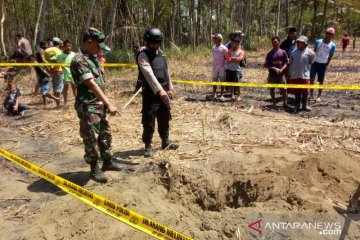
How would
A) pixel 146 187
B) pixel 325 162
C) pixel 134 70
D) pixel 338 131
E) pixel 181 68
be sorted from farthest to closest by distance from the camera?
pixel 181 68 < pixel 134 70 < pixel 338 131 < pixel 325 162 < pixel 146 187

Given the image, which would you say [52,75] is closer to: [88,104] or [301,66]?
[88,104]

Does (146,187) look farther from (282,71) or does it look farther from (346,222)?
(282,71)

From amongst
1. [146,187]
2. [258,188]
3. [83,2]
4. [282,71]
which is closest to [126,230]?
[146,187]

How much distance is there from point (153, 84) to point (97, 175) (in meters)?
1.35

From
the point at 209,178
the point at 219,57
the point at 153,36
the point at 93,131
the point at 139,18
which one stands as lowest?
the point at 209,178

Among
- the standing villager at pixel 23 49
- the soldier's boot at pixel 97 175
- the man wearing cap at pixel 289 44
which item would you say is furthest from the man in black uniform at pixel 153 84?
the standing villager at pixel 23 49

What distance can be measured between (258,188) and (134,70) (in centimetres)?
1013

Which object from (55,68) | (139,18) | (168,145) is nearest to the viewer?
(168,145)

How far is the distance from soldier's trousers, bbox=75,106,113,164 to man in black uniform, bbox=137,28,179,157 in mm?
796

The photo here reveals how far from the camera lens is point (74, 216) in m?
3.65

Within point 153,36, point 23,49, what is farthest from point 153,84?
point 23,49

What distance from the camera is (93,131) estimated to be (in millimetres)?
4086

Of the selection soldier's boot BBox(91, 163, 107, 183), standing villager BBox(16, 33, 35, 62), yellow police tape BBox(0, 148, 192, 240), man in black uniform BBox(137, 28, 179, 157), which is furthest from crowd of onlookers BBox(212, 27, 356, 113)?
standing villager BBox(16, 33, 35, 62)

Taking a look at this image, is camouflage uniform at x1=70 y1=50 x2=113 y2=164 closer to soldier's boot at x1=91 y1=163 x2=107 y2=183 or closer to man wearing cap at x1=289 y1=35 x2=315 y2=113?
soldier's boot at x1=91 y1=163 x2=107 y2=183
